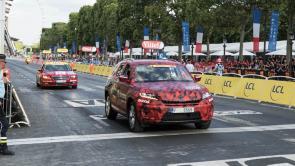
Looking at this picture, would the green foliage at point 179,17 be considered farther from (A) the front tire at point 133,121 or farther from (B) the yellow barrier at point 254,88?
(A) the front tire at point 133,121

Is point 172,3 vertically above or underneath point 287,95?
above

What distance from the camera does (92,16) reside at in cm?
9706

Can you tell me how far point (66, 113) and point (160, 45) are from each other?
29.0 metres

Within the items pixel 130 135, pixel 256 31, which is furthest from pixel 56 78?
pixel 130 135

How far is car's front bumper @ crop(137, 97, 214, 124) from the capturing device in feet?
35.6

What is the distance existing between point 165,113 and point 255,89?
10.2 m

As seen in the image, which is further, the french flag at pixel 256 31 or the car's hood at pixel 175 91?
the french flag at pixel 256 31

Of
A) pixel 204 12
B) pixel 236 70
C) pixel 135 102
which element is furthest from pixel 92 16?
pixel 135 102

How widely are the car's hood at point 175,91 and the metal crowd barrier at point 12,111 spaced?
119 inches

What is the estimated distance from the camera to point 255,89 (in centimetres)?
2030

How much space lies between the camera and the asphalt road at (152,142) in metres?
8.45

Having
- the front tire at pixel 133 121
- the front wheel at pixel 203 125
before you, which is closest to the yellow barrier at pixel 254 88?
the front wheel at pixel 203 125

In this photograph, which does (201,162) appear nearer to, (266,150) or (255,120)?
(266,150)

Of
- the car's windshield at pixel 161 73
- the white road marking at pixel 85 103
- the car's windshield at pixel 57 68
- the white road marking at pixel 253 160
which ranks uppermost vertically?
the car's windshield at pixel 161 73
